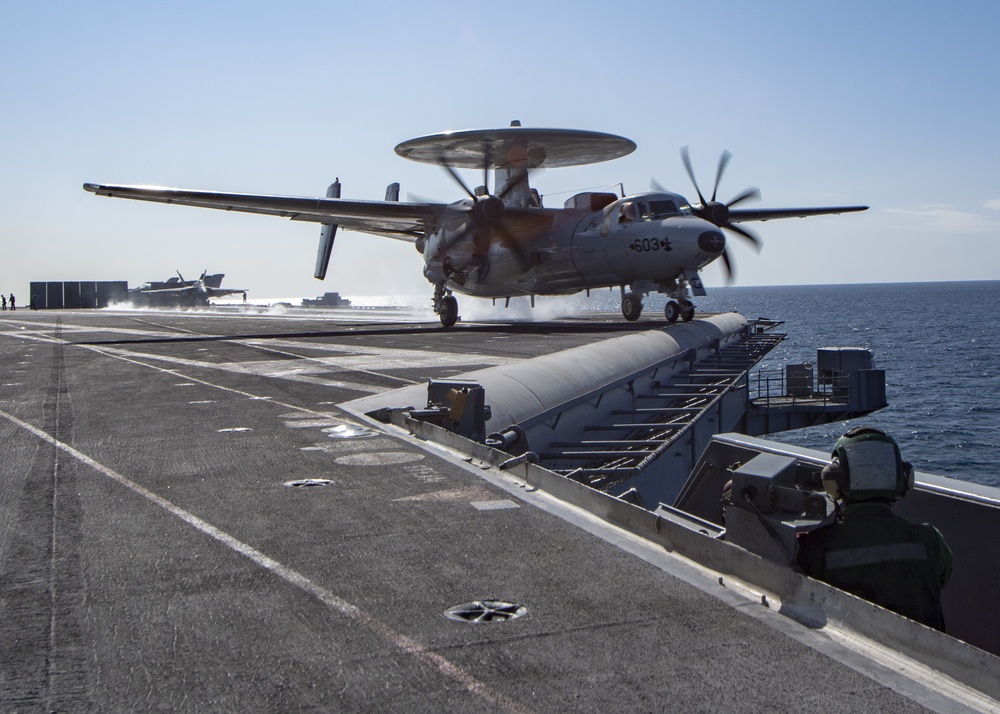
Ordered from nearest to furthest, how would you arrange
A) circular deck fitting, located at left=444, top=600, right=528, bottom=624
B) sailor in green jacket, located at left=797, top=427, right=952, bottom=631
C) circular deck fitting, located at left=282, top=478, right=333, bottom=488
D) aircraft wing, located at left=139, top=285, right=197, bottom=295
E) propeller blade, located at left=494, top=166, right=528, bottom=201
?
sailor in green jacket, located at left=797, top=427, right=952, bottom=631
circular deck fitting, located at left=444, top=600, right=528, bottom=624
circular deck fitting, located at left=282, top=478, right=333, bottom=488
propeller blade, located at left=494, top=166, right=528, bottom=201
aircraft wing, located at left=139, top=285, right=197, bottom=295

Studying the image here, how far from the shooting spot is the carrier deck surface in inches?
166

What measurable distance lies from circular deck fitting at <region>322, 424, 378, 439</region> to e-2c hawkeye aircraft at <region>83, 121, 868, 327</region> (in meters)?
19.0

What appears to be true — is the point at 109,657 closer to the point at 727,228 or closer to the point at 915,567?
the point at 915,567

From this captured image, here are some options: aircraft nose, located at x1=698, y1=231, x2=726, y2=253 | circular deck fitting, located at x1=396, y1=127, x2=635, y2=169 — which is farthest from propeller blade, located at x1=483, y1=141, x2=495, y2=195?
aircraft nose, located at x1=698, y1=231, x2=726, y2=253

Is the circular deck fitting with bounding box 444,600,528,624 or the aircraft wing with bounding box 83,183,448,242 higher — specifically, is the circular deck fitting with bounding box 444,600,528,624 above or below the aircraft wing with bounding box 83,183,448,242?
below

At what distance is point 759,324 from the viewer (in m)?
36.5

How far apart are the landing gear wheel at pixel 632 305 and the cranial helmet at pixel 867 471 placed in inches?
1088

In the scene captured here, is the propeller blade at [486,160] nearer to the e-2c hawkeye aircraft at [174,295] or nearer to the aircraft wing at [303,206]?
the aircraft wing at [303,206]

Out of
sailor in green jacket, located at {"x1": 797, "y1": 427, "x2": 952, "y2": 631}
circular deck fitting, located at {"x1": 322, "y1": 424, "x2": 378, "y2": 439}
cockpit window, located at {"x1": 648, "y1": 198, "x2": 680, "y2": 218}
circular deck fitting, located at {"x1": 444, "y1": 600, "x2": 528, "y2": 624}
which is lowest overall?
circular deck fitting, located at {"x1": 444, "y1": 600, "x2": 528, "y2": 624}

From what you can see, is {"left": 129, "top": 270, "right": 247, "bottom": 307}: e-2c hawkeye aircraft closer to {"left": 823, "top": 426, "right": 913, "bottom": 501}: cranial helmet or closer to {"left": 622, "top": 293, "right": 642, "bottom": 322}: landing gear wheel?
{"left": 622, "top": 293, "right": 642, "bottom": 322}: landing gear wheel

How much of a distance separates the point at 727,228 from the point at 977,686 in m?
31.9

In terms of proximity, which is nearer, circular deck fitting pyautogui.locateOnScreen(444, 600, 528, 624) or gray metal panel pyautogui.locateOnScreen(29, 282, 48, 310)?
circular deck fitting pyautogui.locateOnScreen(444, 600, 528, 624)

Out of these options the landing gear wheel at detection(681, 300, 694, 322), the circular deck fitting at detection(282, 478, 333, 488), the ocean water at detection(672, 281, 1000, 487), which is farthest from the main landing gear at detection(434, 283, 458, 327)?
the circular deck fitting at detection(282, 478, 333, 488)

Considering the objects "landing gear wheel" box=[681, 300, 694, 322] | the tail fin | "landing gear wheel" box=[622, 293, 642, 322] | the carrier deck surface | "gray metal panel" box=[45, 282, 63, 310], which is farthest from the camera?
"gray metal panel" box=[45, 282, 63, 310]
